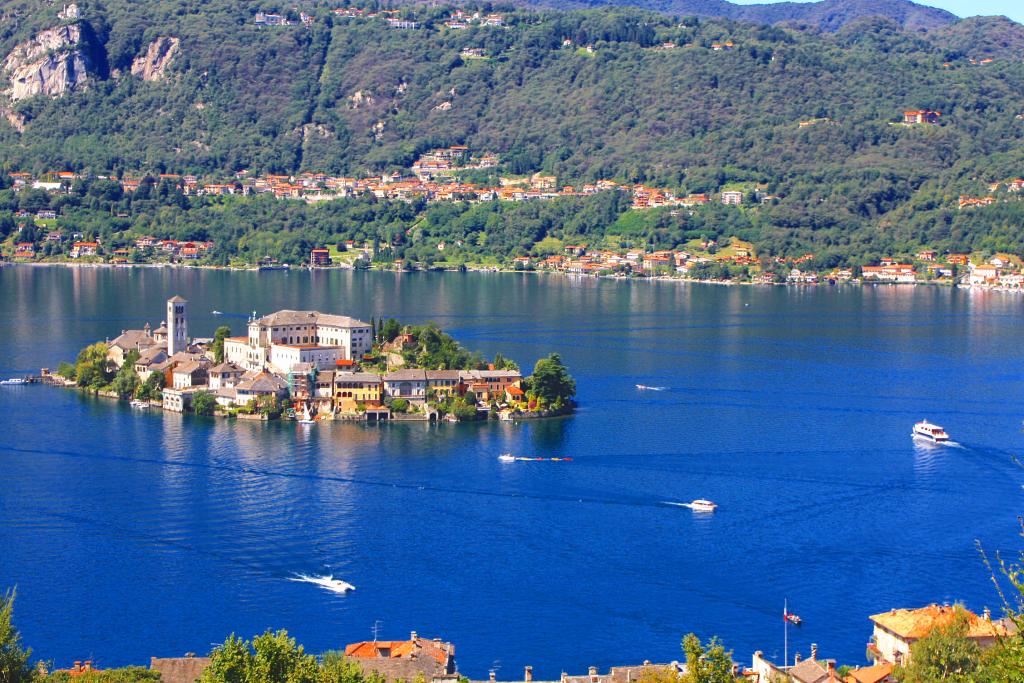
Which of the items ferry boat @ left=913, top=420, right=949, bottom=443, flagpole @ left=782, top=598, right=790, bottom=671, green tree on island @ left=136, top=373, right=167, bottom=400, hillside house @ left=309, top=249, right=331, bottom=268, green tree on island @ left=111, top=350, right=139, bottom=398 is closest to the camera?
flagpole @ left=782, top=598, right=790, bottom=671

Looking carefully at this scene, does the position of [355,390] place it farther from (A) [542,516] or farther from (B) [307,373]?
(A) [542,516]

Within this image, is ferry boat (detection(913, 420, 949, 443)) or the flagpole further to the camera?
ferry boat (detection(913, 420, 949, 443))

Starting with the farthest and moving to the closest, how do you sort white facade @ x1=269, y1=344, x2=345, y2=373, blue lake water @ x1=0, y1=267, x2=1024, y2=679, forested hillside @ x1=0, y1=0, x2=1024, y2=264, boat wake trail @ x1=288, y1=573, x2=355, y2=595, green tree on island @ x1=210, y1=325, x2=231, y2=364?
forested hillside @ x1=0, y1=0, x2=1024, y2=264, green tree on island @ x1=210, y1=325, x2=231, y2=364, white facade @ x1=269, y1=344, x2=345, y2=373, boat wake trail @ x1=288, y1=573, x2=355, y2=595, blue lake water @ x1=0, y1=267, x2=1024, y2=679

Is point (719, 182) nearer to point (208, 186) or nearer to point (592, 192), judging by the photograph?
point (592, 192)

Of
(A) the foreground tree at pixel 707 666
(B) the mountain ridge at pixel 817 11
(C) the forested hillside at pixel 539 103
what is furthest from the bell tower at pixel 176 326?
(B) the mountain ridge at pixel 817 11

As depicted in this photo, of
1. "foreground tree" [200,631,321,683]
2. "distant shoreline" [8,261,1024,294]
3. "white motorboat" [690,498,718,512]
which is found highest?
"distant shoreline" [8,261,1024,294]

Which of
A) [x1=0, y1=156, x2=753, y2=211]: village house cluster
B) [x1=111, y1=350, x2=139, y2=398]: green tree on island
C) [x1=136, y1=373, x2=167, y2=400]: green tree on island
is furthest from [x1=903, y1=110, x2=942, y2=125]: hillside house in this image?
[x1=136, y1=373, x2=167, y2=400]: green tree on island

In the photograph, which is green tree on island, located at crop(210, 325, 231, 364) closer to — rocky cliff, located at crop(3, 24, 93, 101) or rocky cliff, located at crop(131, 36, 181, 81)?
rocky cliff, located at crop(3, 24, 93, 101)

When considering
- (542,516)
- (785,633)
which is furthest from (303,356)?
(785,633)
